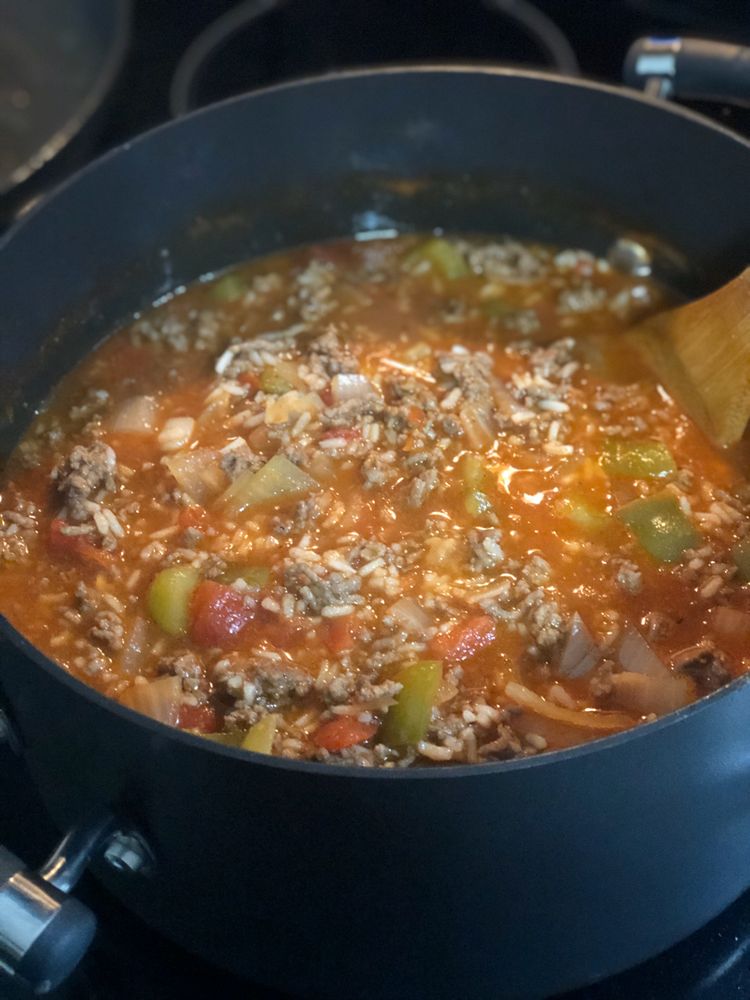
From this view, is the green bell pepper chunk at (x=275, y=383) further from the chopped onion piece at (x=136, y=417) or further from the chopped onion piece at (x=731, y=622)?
the chopped onion piece at (x=731, y=622)

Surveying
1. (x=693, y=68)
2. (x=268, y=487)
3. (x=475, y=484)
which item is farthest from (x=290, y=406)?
(x=693, y=68)

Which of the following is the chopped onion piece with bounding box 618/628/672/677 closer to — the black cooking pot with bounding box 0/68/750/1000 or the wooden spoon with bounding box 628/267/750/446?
the black cooking pot with bounding box 0/68/750/1000

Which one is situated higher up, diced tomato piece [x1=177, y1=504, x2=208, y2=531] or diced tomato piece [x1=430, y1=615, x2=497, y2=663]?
diced tomato piece [x1=177, y1=504, x2=208, y2=531]

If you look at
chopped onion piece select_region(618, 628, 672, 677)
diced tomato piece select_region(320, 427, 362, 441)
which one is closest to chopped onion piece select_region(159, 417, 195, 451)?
diced tomato piece select_region(320, 427, 362, 441)

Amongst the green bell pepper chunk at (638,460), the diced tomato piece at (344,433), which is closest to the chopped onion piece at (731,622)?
the green bell pepper chunk at (638,460)

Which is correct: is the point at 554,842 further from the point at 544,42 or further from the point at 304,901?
the point at 544,42

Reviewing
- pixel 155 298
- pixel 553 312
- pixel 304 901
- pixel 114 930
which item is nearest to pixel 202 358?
pixel 155 298

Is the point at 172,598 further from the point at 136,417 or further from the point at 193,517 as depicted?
the point at 136,417
